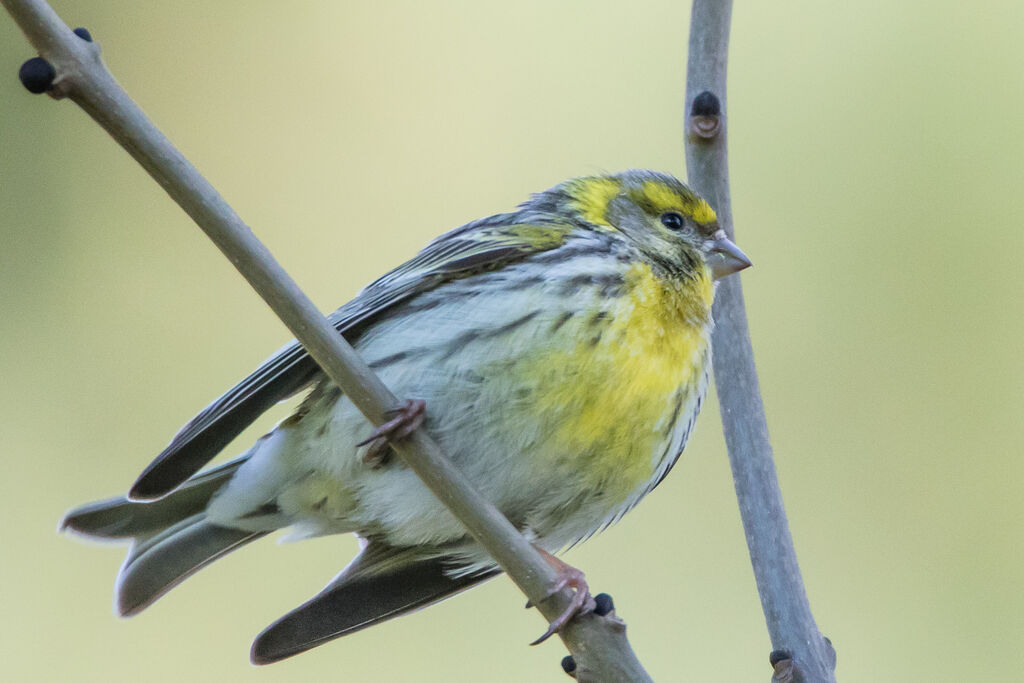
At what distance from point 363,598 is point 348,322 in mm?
741

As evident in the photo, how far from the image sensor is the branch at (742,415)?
2.18 meters

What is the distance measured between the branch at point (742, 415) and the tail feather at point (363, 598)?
1.00 metres

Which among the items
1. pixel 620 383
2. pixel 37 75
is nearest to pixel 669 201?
pixel 620 383

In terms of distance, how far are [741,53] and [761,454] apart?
3.63 metres

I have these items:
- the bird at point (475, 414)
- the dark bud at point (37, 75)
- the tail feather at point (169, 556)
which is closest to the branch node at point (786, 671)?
the bird at point (475, 414)

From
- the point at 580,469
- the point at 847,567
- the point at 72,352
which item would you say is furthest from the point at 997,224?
the point at 72,352

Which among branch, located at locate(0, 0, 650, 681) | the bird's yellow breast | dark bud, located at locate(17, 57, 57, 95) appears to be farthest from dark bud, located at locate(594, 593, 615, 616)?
dark bud, located at locate(17, 57, 57, 95)

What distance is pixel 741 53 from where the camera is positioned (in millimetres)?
5625

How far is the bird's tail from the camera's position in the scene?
3.10 m

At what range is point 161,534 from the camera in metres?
3.21

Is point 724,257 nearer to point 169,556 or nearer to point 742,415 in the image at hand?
point 742,415

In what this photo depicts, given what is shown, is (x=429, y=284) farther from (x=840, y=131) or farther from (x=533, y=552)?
(x=840, y=131)

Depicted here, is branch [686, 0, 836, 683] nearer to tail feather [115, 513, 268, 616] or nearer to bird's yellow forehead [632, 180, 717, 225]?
bird's yellow forehead [632, 180, 717, 225]

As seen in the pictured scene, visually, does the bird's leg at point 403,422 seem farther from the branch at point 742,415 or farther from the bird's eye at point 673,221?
the bird's eye at point 673,221
